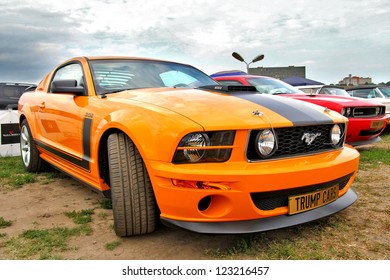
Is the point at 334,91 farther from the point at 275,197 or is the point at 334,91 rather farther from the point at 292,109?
the point at 275,197

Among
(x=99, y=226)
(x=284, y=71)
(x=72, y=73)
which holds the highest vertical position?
(x=284, y=71)

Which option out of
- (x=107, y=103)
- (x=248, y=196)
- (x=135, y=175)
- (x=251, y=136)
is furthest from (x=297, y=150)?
(x=107, y=103)

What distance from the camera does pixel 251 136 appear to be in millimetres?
2041

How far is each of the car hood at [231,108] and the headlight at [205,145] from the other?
6cm

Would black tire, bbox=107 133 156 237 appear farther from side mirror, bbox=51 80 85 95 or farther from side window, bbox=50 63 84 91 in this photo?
side window, bbox=50 63 84 91

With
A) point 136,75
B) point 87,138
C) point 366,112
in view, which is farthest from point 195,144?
point 366,112

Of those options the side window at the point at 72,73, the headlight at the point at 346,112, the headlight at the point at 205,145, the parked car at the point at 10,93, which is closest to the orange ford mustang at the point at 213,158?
the headlight at the point at 205,145

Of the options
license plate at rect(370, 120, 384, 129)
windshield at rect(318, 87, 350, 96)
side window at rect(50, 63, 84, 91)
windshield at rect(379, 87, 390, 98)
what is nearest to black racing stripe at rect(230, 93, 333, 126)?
side window at rect(50, 63, 84, 91)

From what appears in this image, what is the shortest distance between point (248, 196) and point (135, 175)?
727mm

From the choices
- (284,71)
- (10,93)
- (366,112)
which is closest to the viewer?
(366,112)

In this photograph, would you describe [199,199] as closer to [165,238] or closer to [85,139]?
[165,238]

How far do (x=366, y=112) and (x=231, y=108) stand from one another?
12.6 feet

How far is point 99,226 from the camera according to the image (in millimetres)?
2605

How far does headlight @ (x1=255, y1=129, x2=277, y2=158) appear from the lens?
2028 mm
